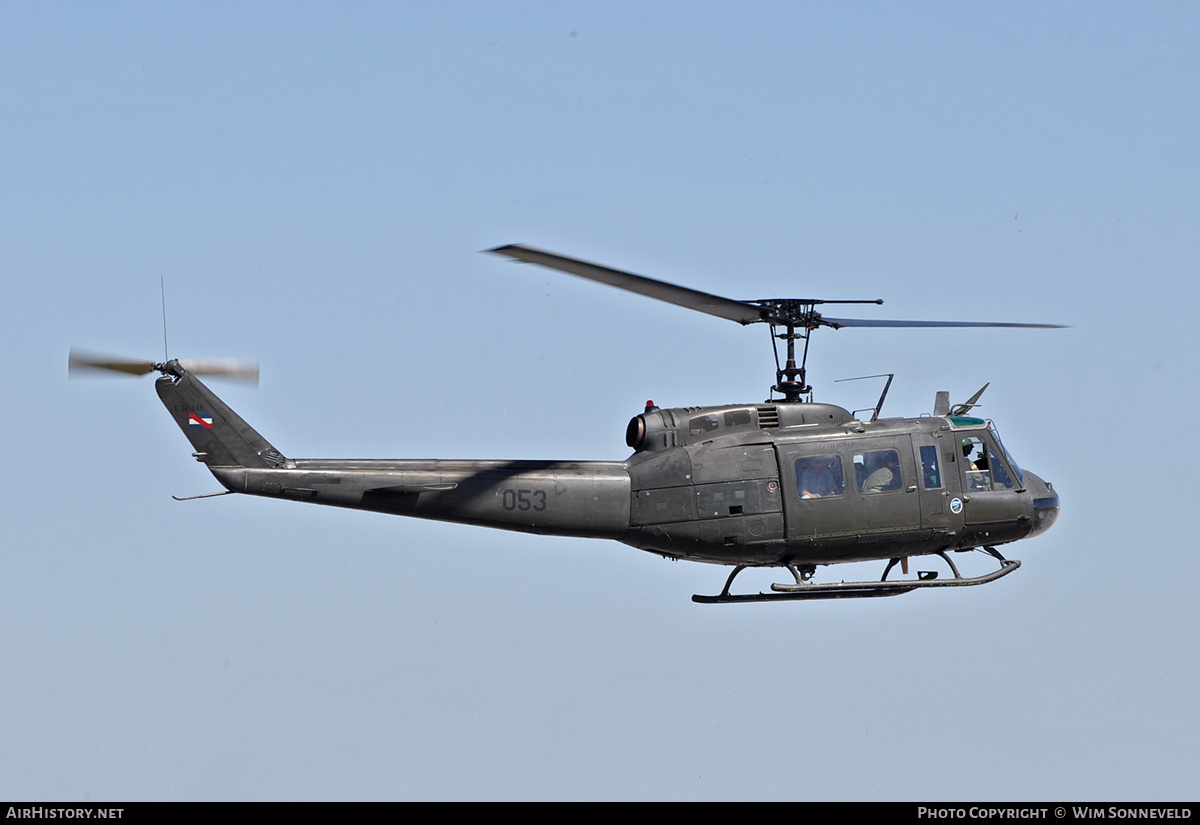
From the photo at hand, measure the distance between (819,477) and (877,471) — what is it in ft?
2.67

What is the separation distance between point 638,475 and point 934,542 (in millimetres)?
4107

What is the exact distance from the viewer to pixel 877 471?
80.6ft

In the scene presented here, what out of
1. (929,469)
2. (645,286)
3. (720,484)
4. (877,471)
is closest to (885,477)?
(877,471)

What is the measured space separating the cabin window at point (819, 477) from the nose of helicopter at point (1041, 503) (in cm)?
291

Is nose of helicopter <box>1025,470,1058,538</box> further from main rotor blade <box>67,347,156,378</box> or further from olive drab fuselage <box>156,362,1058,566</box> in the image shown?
main rotor blade <box>67,347,156,378</box>

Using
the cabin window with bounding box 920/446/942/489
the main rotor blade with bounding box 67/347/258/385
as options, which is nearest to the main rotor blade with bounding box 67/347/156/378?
the main rotor blade with bounding box 67/347/258/385

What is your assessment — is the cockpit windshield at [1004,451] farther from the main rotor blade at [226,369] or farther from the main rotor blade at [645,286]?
the main rotor blade at [226,369]

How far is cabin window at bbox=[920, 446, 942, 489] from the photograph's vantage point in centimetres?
2469

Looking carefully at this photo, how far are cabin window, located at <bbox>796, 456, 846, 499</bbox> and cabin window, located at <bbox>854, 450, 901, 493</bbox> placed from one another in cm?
26

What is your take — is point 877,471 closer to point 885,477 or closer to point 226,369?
point 885,477

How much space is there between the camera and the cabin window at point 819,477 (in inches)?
959

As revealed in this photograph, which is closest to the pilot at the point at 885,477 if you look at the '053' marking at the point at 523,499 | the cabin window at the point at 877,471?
the cabin window at the point at 877,471
